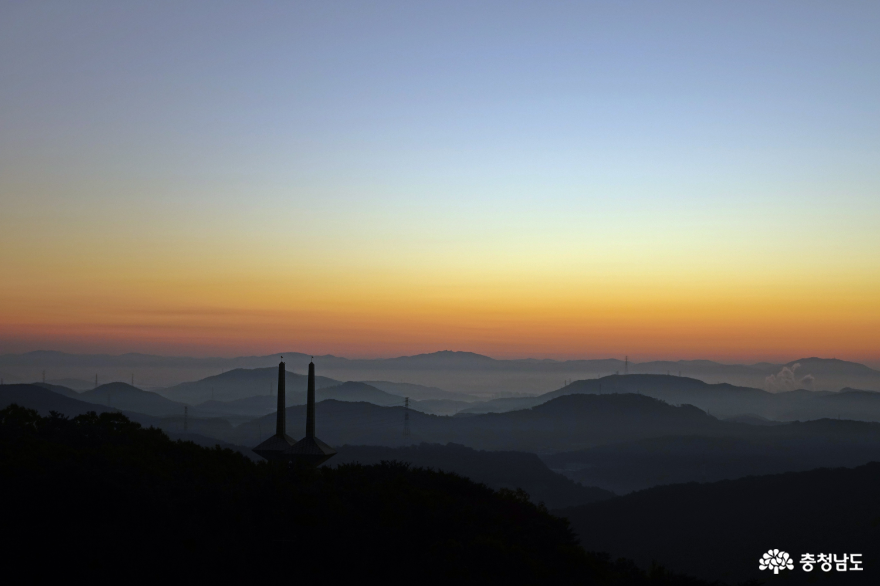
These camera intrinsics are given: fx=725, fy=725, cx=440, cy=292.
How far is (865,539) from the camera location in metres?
192

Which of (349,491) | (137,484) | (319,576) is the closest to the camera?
(319,576)

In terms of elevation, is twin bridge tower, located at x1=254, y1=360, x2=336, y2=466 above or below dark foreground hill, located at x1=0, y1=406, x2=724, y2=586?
A: above

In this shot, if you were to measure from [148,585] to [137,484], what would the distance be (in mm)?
8311

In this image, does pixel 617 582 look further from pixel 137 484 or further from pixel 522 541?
pixel 137 484

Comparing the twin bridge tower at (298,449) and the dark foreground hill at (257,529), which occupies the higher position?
the twin bridge tower at (298,449)

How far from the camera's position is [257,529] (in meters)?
34.7

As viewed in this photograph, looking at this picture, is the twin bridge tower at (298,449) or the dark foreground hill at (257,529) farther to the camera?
the twin bridge tower at (298,449)

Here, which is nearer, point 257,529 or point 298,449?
point 257,529

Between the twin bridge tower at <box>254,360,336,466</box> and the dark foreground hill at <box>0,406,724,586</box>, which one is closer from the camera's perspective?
the dark foreground hill at <box>0,406,724,586</box>

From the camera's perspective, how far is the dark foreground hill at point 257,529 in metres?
30.9

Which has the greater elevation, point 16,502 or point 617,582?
point 16,502

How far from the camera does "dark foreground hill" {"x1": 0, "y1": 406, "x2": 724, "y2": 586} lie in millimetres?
30922

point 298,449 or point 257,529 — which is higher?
point 298,449

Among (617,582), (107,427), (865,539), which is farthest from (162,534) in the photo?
(865,539)
